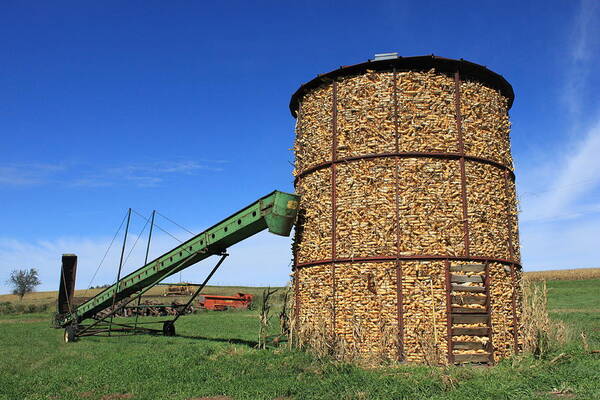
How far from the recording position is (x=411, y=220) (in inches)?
504

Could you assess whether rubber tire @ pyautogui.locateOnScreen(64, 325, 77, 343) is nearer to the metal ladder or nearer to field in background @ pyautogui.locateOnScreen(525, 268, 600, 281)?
the metal ladder

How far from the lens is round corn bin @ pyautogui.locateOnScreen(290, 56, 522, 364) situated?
12.3 metres

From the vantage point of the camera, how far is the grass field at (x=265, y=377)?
363 inches

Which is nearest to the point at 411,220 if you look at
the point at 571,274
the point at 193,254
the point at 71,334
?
the point at 193,254

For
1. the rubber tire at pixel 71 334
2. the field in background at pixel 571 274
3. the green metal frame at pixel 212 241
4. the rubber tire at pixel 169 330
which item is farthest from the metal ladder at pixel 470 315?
the field in background at pixel 571 274

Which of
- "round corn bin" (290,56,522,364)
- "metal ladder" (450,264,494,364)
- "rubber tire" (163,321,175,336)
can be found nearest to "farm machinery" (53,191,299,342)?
"rubber tire" (163,321,175,336)

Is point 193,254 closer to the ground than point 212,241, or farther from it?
closer to the ground

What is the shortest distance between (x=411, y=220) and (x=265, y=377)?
5.33 m

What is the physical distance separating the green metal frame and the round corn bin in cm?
93

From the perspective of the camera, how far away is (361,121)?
13.8 m

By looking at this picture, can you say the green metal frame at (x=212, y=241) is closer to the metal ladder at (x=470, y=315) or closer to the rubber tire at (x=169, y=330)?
the rubber tire at (x=169, y=330)

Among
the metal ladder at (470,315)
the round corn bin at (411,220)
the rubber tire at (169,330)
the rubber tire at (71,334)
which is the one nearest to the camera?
the metal ladder at (470,315)

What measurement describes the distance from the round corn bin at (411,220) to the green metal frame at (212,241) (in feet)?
3.04

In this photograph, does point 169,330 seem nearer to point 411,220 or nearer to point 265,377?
point 265,377
